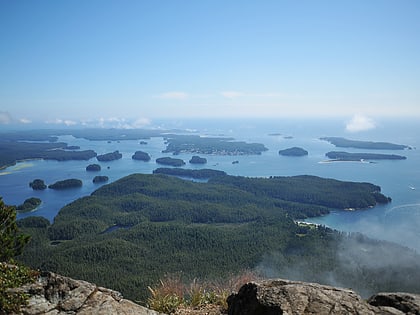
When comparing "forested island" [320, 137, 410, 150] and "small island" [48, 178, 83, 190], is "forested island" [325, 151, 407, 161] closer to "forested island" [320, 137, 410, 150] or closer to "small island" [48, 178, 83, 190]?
"forested island" [320, 137, 410, 150]

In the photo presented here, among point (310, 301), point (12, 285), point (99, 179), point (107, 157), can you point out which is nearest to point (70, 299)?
point (12, 285)

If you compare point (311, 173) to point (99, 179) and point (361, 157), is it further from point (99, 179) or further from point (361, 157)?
point (99, 179)

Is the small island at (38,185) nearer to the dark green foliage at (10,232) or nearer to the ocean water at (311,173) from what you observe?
the ocean water at (311,173)

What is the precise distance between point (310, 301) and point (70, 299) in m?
3.01

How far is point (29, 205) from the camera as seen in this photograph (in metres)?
56.1

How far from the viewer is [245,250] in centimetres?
3459

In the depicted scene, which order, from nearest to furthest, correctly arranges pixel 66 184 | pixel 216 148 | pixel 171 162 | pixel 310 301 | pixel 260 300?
pixel 310 301 → pixel 260 300 → pixel 66 184 → pixel 171 162 → pixel 216 148

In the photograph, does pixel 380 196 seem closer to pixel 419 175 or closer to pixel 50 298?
pixel 419 175

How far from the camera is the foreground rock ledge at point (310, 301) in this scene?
340 cm

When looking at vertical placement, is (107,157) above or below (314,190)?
above

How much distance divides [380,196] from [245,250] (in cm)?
3827

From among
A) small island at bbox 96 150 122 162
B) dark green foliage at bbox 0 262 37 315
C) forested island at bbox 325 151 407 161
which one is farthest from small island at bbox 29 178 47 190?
forested island at bbox 325 151 407 161

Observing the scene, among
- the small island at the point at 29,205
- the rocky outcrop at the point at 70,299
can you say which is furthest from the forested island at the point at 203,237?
the rocky outcrop at the point at 70,299

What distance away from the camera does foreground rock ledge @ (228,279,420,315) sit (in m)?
3.40
